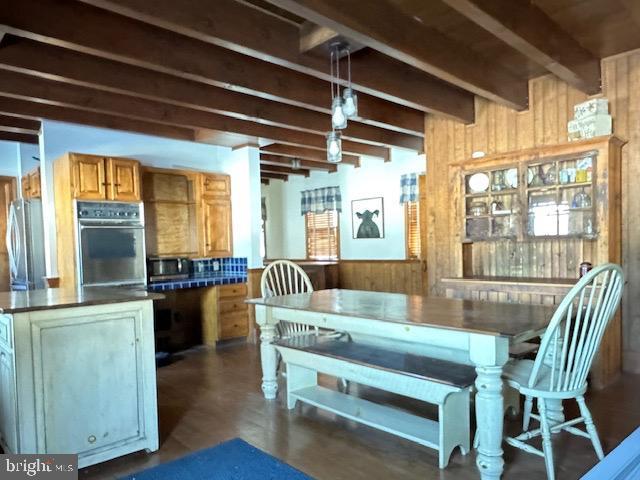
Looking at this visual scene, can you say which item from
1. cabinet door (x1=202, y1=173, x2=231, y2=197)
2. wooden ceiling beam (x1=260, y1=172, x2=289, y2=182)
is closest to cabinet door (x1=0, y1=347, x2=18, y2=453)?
cabinet door (x1=202, y1=173, x2=231, y2=197)

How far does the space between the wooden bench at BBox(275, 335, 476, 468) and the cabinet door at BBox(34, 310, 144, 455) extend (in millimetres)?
981

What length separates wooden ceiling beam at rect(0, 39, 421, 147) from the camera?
276 cm

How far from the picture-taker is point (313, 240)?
7914 mm

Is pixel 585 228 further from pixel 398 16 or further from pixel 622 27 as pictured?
pixel 398 16

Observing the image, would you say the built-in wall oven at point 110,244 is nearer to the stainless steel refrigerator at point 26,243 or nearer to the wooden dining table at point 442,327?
Result: the stainless steel refrigerator at point 26,243

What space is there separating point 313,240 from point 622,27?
5.58m

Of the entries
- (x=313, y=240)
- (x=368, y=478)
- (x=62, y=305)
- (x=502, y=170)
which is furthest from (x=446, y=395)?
(x=313, y=240)

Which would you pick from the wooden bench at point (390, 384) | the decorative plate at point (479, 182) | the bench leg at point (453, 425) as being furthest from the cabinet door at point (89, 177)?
the bench leg at point (453, 425)

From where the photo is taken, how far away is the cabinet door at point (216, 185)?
200 inches

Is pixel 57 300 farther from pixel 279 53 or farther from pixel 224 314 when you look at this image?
pixel 224 314


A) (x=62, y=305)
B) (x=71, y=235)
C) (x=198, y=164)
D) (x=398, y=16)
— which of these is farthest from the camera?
(x=198, y=164)

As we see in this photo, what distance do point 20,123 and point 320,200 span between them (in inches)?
173

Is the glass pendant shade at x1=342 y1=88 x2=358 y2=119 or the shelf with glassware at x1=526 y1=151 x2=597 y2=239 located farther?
the shelf with glassware at x1=526 y1=151 x2=597 y2=239

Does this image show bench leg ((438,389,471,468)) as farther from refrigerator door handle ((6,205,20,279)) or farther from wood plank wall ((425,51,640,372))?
refrigerator door handle ((6,205,20,279))
